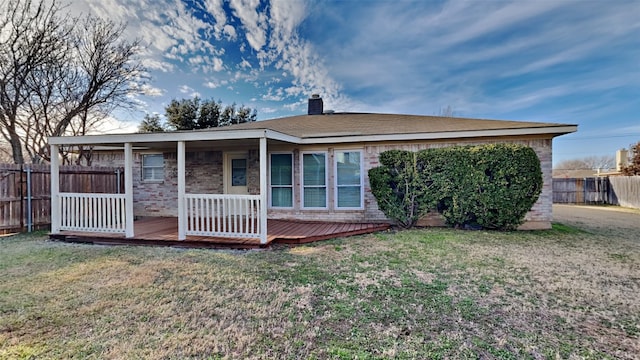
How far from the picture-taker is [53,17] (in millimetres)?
10000

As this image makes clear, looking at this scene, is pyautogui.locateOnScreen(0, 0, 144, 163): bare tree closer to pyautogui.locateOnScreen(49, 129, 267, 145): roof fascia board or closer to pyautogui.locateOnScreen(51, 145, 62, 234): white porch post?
pyautogui.locateOnScreen(51, 145, 62, 234): white porch post

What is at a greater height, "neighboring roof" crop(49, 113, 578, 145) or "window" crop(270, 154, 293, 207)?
"neighboring roof" crop(49, 113, 578, 145)

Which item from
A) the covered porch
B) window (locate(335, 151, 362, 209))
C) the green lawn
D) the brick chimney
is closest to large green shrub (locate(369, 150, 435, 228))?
window (locate(335, 151, 362, 209))

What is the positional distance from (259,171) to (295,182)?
116cm

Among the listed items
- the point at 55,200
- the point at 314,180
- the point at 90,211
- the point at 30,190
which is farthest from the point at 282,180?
the point at 30,190

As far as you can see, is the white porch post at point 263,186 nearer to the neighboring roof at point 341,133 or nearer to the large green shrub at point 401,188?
the neighboring roof at point 341,133

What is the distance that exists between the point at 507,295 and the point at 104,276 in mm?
5695

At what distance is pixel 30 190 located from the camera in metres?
7.65

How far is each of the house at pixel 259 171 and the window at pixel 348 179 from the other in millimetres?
30

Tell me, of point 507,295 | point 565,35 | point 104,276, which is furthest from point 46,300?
point 565,35

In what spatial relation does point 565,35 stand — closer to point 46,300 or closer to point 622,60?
point 622,60

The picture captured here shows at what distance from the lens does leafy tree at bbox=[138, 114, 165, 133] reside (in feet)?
59.2

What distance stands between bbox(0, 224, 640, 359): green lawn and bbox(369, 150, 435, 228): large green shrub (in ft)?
6.33

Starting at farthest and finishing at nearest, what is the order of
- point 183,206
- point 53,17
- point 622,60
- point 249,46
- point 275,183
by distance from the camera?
point 249,46 → point 622,60 → point 53,17 → point 275,183 → point 183,206
